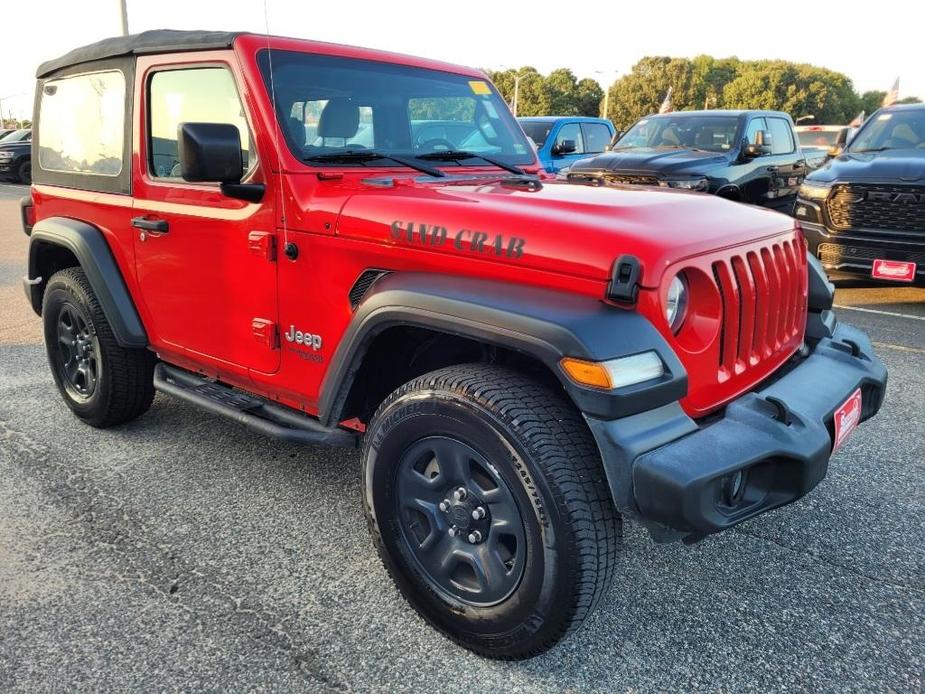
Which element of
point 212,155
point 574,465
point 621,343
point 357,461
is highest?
point 212,155

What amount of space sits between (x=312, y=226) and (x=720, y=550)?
76.2 inches

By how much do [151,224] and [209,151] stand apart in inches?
34.1

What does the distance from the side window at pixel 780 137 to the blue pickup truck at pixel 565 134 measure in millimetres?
2730

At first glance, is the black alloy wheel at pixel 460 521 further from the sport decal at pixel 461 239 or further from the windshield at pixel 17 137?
the windshield at pixel 17 137

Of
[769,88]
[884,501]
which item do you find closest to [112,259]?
[884,501]

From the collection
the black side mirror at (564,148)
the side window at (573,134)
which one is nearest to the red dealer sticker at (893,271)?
the black side mirror at (564,148)

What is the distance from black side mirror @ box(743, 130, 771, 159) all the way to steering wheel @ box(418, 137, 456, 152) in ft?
21.2

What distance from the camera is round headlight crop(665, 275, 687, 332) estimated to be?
2.12 metres

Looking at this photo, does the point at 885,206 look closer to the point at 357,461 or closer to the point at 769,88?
the point at 357,461

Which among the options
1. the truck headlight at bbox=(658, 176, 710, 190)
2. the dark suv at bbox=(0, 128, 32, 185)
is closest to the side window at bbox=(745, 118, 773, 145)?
the truck headlight at bbox=(658, 176, 710, 190)

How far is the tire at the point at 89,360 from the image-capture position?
362 cm

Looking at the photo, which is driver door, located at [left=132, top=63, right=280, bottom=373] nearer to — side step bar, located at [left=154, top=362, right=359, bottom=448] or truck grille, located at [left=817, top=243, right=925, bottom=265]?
side step bar, located at [left=154, top=362, right=359, bottom=448]

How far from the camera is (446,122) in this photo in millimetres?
3365

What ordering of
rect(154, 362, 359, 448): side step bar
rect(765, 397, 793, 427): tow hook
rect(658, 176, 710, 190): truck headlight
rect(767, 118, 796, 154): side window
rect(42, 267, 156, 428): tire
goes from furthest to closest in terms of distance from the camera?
rect(767, 118, 796, 154): side window → rect(658, 176, 710, 190): truck headlight → rect(42, 267, 156, 428): tire → rect(154, 362, 359, 448): side step bar → rect(765, 397, 793, 427): tow hook
